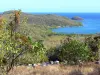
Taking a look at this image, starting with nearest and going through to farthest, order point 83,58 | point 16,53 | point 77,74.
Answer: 1. point 16,53
2. point 77,74
3. point 83,58

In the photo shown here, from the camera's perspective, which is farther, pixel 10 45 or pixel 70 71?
pixel 70 71

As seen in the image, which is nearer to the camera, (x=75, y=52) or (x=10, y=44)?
(x=10, y=44)

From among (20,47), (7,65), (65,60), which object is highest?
(20,47)

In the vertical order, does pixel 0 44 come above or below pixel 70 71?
above

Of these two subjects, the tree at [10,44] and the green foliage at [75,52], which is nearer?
the tree at [10,44]

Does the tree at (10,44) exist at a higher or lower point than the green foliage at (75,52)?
higher

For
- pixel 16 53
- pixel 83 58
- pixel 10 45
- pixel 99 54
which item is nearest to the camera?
pixel 10 45

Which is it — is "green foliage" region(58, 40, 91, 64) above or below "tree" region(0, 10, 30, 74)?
below

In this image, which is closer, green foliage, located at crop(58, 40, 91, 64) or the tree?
the tree

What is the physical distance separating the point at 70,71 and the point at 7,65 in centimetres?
347

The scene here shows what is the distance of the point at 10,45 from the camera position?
953cm

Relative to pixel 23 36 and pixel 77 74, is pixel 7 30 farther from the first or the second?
pixel 77 74

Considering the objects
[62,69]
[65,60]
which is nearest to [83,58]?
[65,60]

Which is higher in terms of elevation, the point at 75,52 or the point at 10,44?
the point at 10,44
